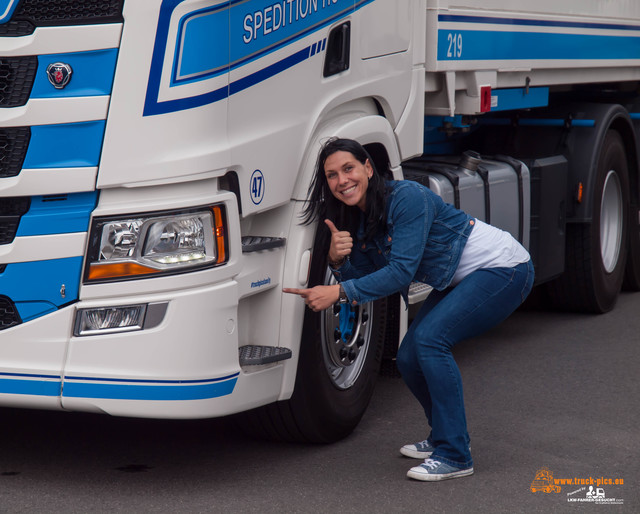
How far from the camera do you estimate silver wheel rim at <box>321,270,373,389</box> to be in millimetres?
4891

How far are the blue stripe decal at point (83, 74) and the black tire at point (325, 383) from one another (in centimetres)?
122

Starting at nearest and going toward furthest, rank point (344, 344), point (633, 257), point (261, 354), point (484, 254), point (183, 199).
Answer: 1. point (183, 199)
2. point (261, 354)
3. point (484, 254)
4. point (344, 344)
5. point (633, 257)

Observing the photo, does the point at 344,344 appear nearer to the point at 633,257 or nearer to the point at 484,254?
the point at 484,254

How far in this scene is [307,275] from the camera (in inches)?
180

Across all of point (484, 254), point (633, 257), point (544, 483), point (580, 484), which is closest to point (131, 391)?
point (484, 254)

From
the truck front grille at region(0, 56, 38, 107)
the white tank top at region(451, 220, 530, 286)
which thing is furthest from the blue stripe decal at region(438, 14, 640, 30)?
the truck front grille at region(0, 56, 38, 107)

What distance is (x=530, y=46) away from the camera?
6.82 metres

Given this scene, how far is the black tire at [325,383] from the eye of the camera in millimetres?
4723

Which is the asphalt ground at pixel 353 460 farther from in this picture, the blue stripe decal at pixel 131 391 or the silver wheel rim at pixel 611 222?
the silver wheel rim at pixel 611 222

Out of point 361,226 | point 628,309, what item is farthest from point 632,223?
point 361,226

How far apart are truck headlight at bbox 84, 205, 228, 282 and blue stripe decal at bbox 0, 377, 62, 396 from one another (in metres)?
0.39

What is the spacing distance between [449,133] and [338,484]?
9.57 feet

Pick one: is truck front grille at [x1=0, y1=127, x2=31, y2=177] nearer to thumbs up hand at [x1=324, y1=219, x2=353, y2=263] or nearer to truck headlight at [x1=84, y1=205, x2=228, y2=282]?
truck headlight at [x1=84, y1=205, x2=228, y2=282]

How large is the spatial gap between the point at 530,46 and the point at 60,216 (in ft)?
12.4
